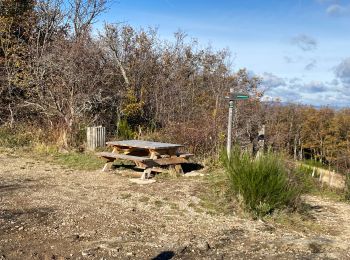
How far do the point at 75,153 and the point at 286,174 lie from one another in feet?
21.1

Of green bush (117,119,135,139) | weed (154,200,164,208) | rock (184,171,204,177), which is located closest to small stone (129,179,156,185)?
rock (184,171,204,177)

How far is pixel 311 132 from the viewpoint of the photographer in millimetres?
35375

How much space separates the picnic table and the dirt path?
905mm

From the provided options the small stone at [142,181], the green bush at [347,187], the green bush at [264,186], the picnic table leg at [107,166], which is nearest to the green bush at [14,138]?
the picnic table leg at [107,166]

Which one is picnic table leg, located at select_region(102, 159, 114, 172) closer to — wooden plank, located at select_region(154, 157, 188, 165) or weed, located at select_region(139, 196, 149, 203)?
wooden plank, located at select_region(154, 157, 188, 165)

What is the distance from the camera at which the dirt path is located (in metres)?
4.48

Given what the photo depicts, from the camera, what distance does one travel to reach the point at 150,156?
8.96 metres

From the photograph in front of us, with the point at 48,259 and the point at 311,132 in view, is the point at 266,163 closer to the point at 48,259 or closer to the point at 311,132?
the point at 48,259

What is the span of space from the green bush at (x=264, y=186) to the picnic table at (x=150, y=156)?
8.67 feet

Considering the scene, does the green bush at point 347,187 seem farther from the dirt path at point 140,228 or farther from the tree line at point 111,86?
the tree line at point 111,86

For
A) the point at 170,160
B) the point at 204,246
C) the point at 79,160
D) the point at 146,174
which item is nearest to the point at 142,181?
the point at 146,174

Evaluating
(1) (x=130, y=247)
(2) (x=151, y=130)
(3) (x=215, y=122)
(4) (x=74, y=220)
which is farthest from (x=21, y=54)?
(1) (x=130, y=247)

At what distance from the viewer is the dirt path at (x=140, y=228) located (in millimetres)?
4484

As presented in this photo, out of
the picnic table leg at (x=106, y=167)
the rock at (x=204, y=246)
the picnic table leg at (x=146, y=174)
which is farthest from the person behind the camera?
the picnic table leg at (x=106, y=167)
